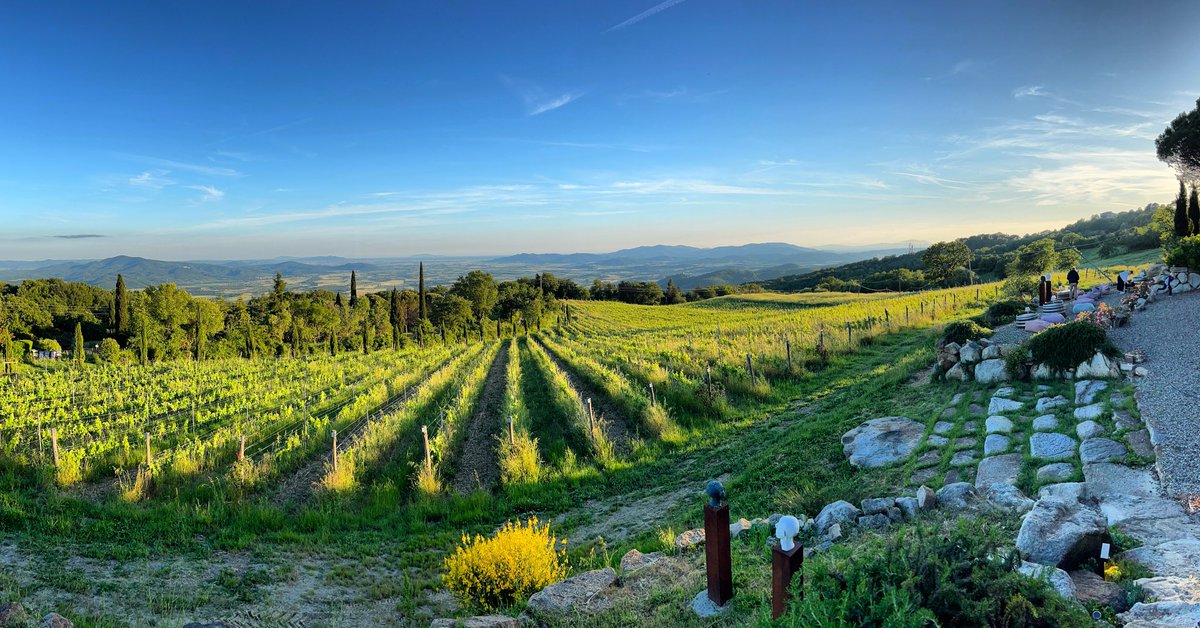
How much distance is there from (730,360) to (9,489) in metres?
16.7

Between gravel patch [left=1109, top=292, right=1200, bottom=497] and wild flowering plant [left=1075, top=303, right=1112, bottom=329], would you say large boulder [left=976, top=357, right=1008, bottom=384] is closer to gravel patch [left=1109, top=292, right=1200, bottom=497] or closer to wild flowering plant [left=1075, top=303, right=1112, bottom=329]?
gravel patch [left=1109, top=292, right=1200, bottom=497]

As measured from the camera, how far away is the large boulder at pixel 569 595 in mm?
4652

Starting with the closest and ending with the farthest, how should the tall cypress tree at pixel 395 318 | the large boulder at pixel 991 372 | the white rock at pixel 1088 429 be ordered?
the white rock at pixel 1088 429
the large boulder at pixel 991 372
the tall cypress tree at pixel 395 318

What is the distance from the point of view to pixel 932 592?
3.01 metres

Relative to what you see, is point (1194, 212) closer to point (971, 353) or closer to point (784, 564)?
point (971, 353)

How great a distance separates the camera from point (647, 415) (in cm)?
1255

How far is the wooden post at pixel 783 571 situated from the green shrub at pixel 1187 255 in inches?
686

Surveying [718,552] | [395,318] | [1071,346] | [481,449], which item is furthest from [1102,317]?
[395,318]

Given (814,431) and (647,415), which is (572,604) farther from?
(647,415)

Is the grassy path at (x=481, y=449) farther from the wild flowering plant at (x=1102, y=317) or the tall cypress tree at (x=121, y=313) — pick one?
the tall cypress tree at (x=121, y=313)

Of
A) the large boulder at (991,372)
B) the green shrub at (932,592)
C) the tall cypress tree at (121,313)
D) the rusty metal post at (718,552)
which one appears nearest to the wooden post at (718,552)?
the rusty metal post at (718,552)

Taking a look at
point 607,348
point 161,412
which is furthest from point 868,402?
point 161,412

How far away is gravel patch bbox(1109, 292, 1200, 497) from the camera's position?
5.29 meters

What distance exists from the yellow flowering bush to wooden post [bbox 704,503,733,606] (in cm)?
171
